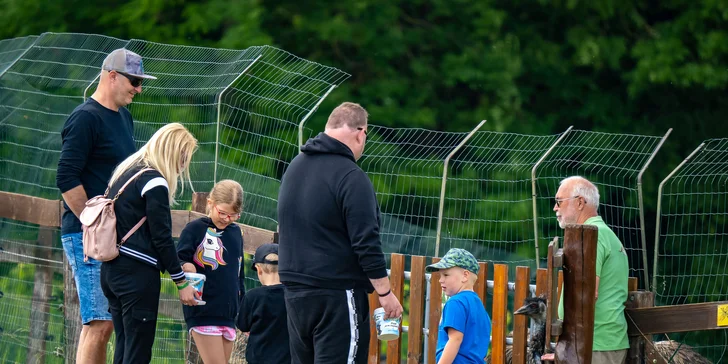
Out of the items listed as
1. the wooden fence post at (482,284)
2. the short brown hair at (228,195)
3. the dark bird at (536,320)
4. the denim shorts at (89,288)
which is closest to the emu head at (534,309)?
the dark bird at (536,320)

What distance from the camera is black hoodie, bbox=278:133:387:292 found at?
14.8 feet

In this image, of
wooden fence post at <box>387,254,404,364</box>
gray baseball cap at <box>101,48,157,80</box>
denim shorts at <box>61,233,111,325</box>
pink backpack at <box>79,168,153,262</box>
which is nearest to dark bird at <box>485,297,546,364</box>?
wooden fence post at <box>387,254,404,364</box>

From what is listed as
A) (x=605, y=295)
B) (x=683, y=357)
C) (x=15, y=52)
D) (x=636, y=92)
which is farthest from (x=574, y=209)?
(x=636, y=92)

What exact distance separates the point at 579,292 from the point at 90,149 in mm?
2740

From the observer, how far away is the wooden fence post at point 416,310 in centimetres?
630

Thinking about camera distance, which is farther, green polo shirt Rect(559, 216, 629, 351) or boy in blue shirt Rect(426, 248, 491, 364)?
green polo shirt Rect(559, 216, 629, 351)

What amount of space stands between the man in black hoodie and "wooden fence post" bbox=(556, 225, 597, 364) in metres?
0.80

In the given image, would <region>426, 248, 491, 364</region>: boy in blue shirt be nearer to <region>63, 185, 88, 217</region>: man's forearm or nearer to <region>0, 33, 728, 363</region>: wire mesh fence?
<region>0, 33, 728, 363</region>: wire mesh fence

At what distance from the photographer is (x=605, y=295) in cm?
559

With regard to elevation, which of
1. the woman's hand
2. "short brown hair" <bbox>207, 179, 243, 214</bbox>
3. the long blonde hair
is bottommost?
the woman's hand

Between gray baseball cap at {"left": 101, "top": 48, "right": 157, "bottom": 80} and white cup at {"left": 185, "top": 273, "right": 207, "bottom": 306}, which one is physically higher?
gray baseball cap at {"left": 101, "top": 48, "right": 157, "bottom": 80}

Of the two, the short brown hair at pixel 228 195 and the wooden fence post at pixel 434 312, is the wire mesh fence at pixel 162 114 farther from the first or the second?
the wooden fence post at pixel 434 312

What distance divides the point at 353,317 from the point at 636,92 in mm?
10145

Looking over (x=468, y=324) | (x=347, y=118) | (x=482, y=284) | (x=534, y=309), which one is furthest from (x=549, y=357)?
(x=347, y=118)
